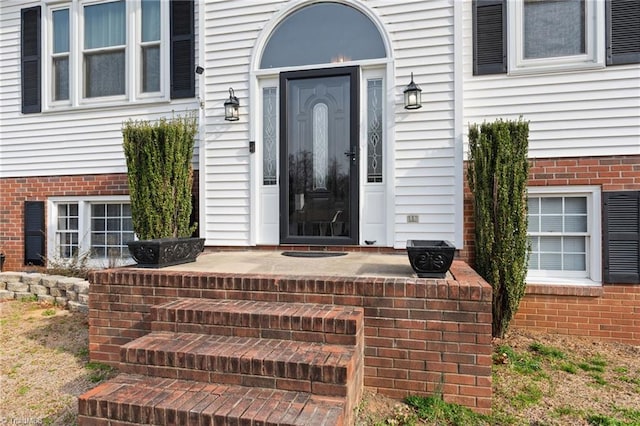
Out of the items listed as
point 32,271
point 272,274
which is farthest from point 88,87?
point 272,274

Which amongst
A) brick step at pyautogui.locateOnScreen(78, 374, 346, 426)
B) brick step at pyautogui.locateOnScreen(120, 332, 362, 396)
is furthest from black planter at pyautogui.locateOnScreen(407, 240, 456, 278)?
brick step at pyautogui.locateOnScreen(78, 374, 346, 426)

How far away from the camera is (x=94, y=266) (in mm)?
5781

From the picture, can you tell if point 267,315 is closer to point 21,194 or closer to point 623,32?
point 623,32

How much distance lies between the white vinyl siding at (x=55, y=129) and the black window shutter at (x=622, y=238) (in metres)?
5.05

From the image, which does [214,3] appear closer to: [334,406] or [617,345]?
[334,406]

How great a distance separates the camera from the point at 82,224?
19.1ft

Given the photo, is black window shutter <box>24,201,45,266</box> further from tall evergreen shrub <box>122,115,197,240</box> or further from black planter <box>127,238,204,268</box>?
black planter <box>127,238,204,268</box>

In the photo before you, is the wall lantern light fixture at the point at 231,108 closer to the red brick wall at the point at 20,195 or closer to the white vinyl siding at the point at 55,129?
the white vinyl siding at the point at 55,129

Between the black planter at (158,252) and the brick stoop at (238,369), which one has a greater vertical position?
the black planter at (158,252)

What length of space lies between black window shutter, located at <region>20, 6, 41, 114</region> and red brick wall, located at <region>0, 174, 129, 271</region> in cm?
118

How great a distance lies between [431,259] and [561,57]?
3.17 meters

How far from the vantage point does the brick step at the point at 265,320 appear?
240cm

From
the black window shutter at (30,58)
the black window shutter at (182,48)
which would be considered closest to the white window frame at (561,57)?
the black window shutter at (182,48)

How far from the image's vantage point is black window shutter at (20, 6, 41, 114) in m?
5.95
